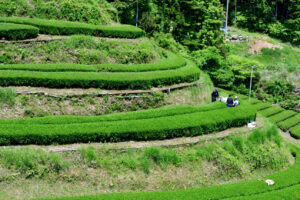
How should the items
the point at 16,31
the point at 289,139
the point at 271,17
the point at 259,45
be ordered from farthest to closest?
the point at 271,17, the point at 259,45, the point at 289,139, the point at 16,31

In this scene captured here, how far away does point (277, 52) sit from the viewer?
4950 centimetres

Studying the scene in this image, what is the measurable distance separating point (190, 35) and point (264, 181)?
26.4 meters

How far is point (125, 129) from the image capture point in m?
18.5

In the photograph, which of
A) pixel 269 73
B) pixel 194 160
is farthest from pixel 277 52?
pixel 194 160

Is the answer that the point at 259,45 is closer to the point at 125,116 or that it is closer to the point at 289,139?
the point at 289,139

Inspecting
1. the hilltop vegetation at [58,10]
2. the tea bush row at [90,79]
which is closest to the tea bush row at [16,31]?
the tea bush row at [90,79]

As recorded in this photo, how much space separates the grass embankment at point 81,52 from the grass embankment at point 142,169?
26.7 feet

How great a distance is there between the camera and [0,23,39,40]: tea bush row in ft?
77.7

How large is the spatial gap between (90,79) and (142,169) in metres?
7.21

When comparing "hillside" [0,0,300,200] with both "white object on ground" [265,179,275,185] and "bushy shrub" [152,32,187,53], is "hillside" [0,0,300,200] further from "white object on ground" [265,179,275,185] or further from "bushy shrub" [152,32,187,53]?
"bushy shrub" [152,32,187,53]

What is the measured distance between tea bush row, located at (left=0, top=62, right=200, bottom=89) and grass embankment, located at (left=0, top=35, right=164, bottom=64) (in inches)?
59.2

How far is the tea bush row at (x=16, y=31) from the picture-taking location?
23.7 meters

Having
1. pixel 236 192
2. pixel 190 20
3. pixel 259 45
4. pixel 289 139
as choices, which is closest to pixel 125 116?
pixel 236 192

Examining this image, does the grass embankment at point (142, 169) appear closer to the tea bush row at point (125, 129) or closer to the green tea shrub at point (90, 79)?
the tea bush row at point (125, 129)
